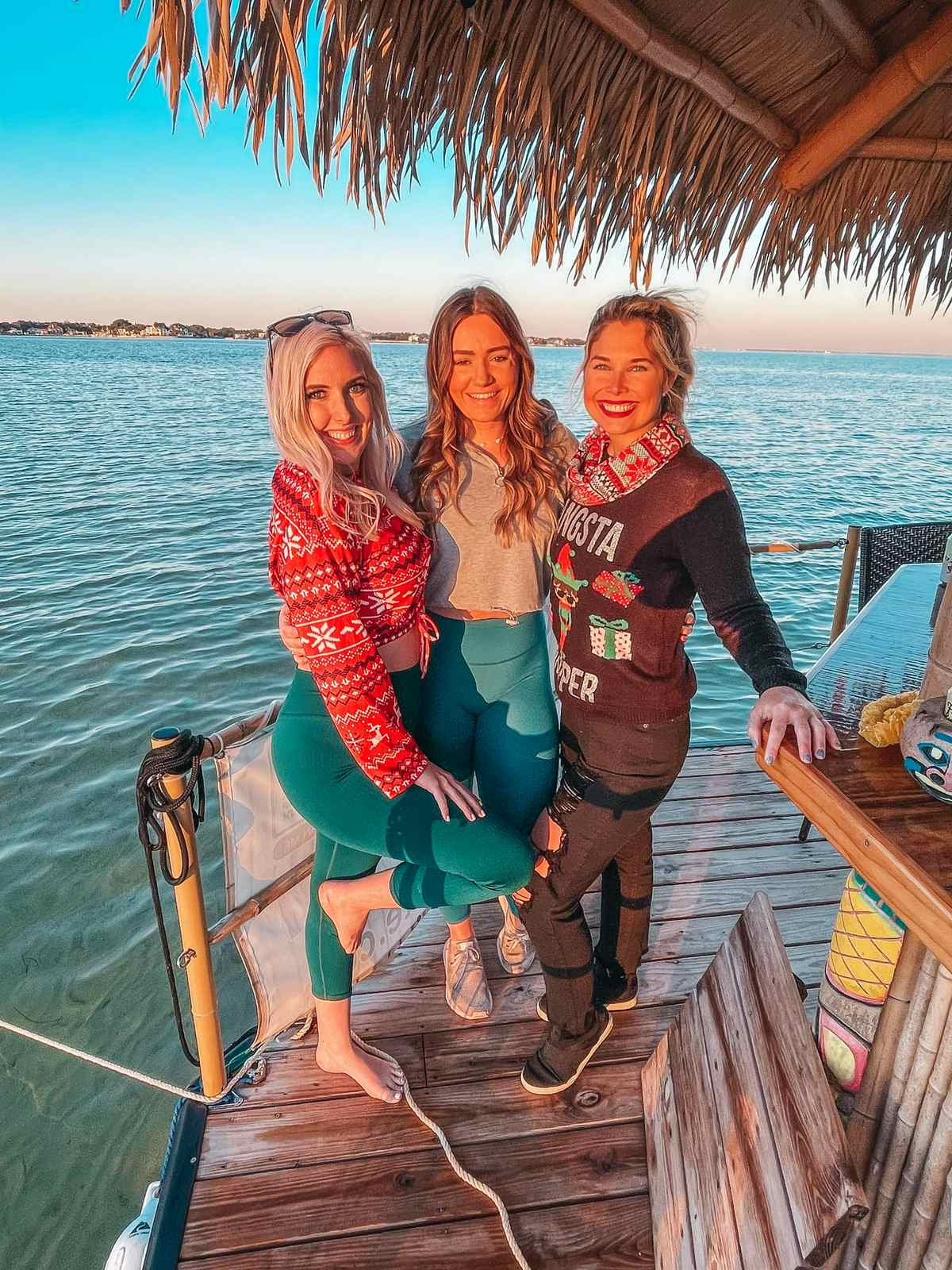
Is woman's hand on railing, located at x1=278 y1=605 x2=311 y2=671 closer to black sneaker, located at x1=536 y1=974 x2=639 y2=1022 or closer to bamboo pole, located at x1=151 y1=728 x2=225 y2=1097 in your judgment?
bamboo pole, located at x1=151 y1=728 x2=225 y2=1097

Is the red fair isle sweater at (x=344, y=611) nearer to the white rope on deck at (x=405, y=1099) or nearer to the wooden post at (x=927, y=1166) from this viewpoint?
the white rope on deck at (x=405, y=1099)

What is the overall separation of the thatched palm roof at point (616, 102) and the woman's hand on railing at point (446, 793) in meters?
1.93

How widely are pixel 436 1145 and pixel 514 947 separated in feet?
2.53

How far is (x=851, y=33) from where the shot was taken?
7.52 ft

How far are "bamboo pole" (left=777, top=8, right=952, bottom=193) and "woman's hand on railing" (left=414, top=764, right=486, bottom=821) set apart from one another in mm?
2418

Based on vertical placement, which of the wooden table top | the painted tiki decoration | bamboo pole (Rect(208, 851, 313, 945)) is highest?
the painted tiki decoration

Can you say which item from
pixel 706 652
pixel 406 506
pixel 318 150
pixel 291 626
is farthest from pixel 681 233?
pixel 706 652

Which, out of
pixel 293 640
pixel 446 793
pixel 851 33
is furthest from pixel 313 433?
pixel 851 33

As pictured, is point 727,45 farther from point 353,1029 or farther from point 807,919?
point 353,1029

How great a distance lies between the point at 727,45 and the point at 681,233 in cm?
90

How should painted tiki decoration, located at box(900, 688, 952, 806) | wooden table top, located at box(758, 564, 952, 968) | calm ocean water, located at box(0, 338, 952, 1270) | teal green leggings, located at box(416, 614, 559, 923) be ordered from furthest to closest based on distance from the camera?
calm ocean water, located at box(0, 338, 952, 1270) < teal green leggings, located at box(416, 614, 559, 923) < painted tiki decoration, located at box(900, 688, 952, 806) < wooden table top, located at box(758, 564, 952, 968)

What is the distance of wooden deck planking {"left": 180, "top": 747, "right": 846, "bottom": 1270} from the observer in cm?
199

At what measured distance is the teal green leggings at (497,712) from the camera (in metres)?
2.24

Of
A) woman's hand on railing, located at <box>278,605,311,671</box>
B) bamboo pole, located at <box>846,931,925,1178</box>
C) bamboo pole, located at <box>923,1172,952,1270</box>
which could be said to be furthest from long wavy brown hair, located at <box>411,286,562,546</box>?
bamboo pole, located at <box>923,1172,952,1270</box>
